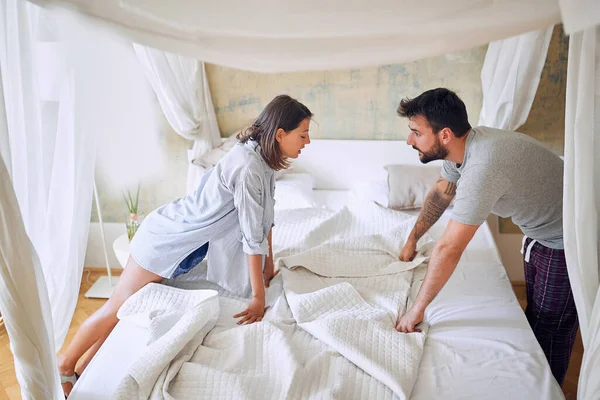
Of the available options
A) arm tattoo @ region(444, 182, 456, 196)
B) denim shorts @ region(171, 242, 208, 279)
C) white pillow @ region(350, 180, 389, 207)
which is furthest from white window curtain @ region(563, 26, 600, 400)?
white pillow @ region(350, 180, 389, 207)

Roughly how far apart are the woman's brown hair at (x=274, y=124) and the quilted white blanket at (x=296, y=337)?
51cm

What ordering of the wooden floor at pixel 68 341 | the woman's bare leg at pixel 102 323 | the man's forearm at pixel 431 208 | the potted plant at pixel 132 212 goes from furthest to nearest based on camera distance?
the potted plant at pixel 132 212
the wooden floor at pixel 68 341
the man's forearm at pixel 431 208
the woman's bare leg at pixel 102 323

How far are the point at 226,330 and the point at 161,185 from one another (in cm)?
203

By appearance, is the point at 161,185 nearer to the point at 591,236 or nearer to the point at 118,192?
the point at 118,192

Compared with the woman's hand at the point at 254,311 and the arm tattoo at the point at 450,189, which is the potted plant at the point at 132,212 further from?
the arm tattoo at the point at 450,189

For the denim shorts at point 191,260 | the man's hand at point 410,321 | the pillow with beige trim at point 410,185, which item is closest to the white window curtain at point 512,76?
the pillow with beige trim at point 410,185

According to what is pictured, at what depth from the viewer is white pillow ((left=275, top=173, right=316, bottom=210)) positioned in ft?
9.91

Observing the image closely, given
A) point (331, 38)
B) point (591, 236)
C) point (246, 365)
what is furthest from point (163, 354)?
point (591, 236)

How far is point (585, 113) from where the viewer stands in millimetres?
1346

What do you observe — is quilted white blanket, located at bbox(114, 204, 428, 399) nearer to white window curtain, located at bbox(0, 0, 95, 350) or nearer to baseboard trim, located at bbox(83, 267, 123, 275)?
white window curtain, located at bbox(0, 0, 95, 350)

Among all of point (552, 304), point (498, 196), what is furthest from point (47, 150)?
point (552, 304)

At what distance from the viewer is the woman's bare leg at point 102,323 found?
1.98 m

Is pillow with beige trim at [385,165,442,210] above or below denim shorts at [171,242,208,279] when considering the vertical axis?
above

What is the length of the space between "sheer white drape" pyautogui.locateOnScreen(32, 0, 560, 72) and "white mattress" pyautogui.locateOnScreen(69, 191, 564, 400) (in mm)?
967
